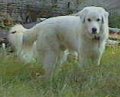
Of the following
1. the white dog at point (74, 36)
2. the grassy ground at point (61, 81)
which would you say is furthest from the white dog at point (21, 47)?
the grassy ground at point (61, 81)

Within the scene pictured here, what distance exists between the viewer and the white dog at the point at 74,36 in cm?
693

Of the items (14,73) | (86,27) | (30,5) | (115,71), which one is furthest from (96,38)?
(30,5)

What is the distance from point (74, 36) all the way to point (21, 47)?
97 centimetres

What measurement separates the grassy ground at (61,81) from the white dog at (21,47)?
0.27m

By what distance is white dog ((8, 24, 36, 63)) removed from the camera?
24.5 feet

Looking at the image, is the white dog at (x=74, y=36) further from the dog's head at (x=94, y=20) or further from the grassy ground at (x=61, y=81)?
the grassy ground at (x=61, y=81)

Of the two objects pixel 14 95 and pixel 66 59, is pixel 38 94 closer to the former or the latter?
pixel 14 95

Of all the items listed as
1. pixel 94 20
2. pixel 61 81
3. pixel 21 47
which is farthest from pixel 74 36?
pixel 61 81

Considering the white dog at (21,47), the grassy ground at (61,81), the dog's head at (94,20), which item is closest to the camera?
the grassy ground at (61,81)

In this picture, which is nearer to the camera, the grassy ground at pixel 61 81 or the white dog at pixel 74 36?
the grassy ground at pixel 61 81

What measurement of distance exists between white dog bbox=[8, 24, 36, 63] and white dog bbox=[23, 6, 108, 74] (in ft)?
0.31

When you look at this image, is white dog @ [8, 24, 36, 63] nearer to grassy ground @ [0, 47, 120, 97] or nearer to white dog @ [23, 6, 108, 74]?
white dog @ [23, 6, 108, 74]

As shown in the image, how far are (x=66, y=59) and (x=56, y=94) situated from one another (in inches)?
97.0

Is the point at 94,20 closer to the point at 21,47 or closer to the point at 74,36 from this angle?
the point at 74,36
